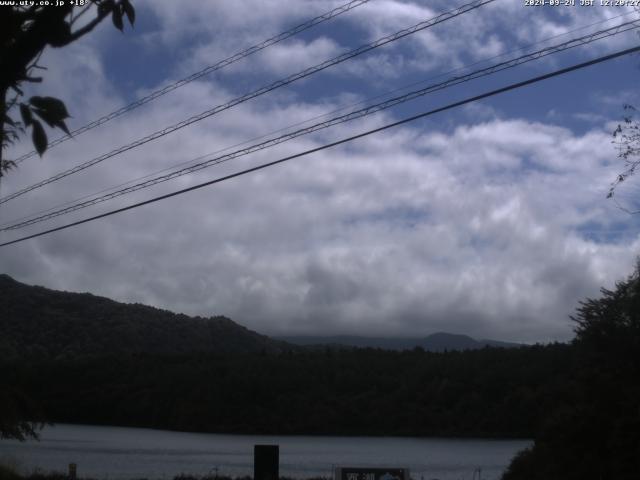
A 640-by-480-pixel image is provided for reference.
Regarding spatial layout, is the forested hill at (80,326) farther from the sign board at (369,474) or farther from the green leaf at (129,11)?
the green leaf at (129,11)

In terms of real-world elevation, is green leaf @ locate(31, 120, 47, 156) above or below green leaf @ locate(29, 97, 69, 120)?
below

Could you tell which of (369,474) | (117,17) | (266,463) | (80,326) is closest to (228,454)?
(266,463)

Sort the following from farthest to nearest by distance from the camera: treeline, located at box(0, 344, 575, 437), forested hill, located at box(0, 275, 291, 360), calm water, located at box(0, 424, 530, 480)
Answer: forested hill, located at box(0, 275, 291, 360) < treeline, located at box(0, 344, 575, 437) < calm water, located at box(0, 424, 530, 480)

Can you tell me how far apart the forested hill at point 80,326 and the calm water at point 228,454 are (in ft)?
18.4

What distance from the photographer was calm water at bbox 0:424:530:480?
30.0 meters

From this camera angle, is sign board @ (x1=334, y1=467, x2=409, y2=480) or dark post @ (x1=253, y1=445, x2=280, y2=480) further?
dark post @ (x1=253, y1=445, x2=280, y2=480)

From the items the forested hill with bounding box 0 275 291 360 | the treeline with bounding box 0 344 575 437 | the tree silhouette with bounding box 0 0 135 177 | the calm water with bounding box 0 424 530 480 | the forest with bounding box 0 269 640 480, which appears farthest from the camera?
the forested hill with bounding box 0 275 291 360

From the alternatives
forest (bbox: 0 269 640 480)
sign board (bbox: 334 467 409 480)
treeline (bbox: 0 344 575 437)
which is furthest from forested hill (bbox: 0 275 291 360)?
sign board (bbox: 334 467 409 480)

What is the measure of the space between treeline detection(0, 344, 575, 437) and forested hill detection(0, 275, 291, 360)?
2.53 meters

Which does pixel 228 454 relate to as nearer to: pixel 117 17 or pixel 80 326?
A: pixel 80 326

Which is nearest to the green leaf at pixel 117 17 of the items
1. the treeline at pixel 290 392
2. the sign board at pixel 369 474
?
the sign board at pixel 369 474

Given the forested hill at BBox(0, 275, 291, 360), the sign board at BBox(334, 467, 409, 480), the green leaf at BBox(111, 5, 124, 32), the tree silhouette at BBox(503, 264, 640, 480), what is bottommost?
the sign board at BBox(334, 467, 409, 480)

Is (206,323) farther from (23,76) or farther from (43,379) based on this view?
(23,76)

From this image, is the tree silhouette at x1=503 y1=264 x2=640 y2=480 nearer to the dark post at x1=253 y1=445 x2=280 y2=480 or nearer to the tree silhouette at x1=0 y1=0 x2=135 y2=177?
the dark post at x1=253 y1=445 x2=280 y2=480
